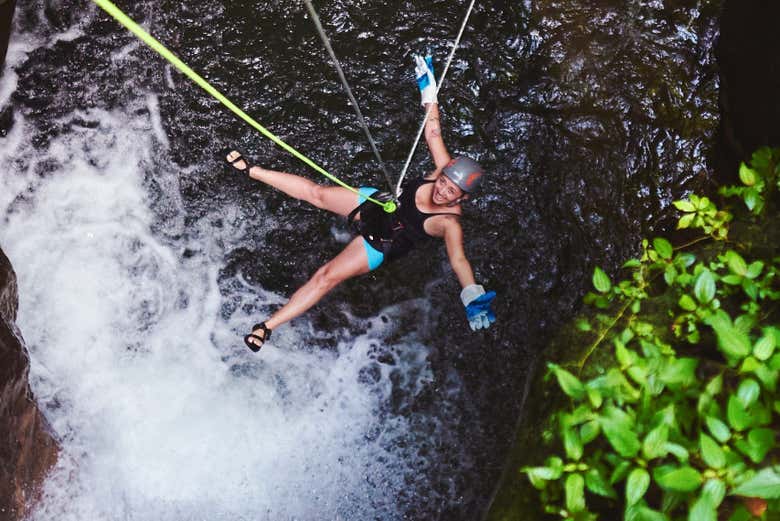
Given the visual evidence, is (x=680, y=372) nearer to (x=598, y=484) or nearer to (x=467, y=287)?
(x=598, y=484)

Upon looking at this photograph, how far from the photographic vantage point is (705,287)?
7.95ft

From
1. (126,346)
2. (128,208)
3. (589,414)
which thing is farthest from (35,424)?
(589,414)

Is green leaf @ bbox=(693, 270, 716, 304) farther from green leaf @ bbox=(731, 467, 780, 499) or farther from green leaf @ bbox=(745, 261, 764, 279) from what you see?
green leaf @ bbox=(731, 467, 780, 499)

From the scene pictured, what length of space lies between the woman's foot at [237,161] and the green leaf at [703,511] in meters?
3.98

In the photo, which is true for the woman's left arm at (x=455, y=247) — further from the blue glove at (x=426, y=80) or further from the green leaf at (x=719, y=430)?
the green leaf at (x=719, y=430)

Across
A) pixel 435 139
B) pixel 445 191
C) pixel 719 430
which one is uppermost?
pixel 719 430

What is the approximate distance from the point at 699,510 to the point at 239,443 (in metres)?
3.65

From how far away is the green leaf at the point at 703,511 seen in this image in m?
1.76

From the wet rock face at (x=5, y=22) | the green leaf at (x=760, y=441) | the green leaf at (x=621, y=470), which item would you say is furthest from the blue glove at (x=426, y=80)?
the wet rock face at (x=5, y=22)

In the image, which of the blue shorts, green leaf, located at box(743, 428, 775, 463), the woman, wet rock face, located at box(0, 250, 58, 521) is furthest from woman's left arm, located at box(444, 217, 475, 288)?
wet rock face, located at box(0, 250, 58, 521)

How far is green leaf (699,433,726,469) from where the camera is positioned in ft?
6.10

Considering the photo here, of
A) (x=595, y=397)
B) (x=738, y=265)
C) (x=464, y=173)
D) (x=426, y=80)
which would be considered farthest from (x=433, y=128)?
(x=595, y=397)

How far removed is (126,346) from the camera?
15.4 ft

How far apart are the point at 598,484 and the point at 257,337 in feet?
9.70
